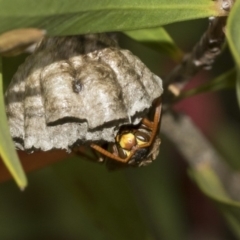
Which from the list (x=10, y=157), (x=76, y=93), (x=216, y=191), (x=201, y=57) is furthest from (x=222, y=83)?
(x=10, y=157)

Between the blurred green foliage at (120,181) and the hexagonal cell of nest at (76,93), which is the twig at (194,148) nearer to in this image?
the blurred green foliage at (120,181)

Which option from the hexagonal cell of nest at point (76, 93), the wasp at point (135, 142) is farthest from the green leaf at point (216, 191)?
the hexagonal cell of nest at point (76, 93)

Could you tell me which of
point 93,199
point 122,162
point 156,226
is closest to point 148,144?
point 122,162

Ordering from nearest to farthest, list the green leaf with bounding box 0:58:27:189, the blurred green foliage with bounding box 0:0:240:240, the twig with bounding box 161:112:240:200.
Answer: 1. the green leaf with bounding box 0:58:27:189
2. the blurred green foliage with bounding box 0:0:240:240
3. the twig with bounding box 161:112:240:200

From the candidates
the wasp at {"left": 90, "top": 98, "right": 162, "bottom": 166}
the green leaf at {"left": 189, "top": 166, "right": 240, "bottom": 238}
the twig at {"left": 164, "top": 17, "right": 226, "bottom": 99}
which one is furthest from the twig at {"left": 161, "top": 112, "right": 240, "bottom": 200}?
the wasp at {"left": 90, "top": 98, "right": 162, "bottom": 166}

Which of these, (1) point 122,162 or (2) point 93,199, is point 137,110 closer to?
(1) point 122,162

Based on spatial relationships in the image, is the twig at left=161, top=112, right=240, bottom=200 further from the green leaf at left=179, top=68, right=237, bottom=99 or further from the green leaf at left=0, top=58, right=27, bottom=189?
the green leaf at left=0, top=58, right=27, bottom=189
